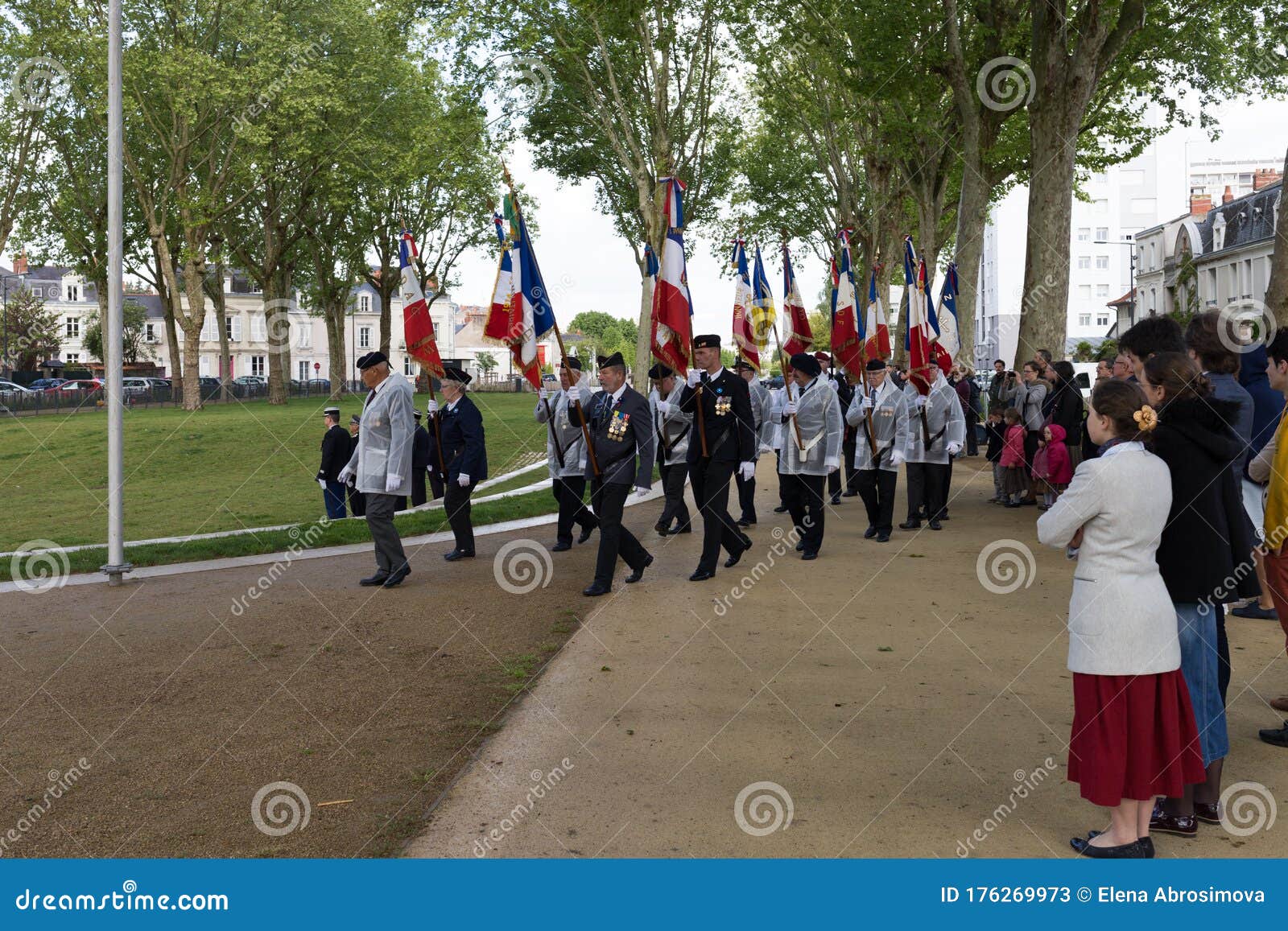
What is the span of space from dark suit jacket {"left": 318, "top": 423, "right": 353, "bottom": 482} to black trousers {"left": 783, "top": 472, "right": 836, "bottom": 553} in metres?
5.27

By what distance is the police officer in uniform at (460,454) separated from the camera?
11672mm

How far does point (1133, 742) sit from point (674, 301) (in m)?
7.58

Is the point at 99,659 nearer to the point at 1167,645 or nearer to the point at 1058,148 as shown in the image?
the point at 1167,645

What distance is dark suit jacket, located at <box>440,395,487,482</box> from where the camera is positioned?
1185 centimetres

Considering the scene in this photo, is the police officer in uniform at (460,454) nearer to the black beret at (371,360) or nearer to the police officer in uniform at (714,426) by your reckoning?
the black beret at (371,360)

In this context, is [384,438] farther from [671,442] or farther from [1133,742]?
[1133,742]

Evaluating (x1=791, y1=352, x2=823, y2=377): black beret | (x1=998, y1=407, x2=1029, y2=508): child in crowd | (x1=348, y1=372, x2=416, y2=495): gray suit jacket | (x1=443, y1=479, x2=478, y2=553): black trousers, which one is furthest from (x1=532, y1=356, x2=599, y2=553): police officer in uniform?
(x1=998, y1=407, x2=1029, y2=508): child in crowd

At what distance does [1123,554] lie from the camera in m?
4.34

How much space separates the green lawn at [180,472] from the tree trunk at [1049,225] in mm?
7466

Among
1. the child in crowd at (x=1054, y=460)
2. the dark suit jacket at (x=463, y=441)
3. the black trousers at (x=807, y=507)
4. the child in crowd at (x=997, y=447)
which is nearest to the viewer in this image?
the black trousers at (x=807, y=507)

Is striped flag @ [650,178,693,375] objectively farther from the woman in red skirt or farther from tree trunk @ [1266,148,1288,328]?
the woman in red skirt

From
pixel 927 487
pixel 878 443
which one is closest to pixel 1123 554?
pixel 878 443

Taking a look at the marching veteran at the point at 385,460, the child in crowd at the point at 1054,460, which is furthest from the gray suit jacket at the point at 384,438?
the child in crowd at the point at 1054,460

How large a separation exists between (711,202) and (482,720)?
39410 millimetres
